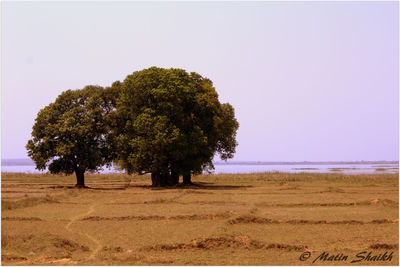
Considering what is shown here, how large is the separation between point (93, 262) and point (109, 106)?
33.1m

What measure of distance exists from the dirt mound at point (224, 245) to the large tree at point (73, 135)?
26.1 m

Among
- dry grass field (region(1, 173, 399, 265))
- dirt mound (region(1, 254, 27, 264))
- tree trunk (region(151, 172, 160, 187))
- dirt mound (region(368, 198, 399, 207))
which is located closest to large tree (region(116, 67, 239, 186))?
tree trunk (region(151, 172, 160, 187))

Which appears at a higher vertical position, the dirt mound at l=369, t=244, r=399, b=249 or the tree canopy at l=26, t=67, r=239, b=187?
the tree canopy at l=26, t=67, r=239, b=187

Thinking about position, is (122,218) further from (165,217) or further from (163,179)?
(163,179)

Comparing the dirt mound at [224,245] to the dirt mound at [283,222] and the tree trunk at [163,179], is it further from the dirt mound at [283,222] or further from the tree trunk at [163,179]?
the tree trunk at [163,179]

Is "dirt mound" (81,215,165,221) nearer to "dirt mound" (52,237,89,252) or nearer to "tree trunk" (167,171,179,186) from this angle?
"dirt mound" (52,237,89,252)

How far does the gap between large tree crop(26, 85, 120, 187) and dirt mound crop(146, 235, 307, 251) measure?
26.1 meters

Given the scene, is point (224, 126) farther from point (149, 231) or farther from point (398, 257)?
point (398, 257)

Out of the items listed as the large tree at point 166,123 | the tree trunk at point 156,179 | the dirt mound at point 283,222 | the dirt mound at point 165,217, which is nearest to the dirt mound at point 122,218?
the dirt mound at point 165,217

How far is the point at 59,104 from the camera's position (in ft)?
137

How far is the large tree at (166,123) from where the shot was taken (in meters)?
39.9

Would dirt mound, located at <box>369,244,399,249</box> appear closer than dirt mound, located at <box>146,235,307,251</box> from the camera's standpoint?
Yes

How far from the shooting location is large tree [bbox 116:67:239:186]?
131ft

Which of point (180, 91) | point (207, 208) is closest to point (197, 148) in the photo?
point (180, 91)
